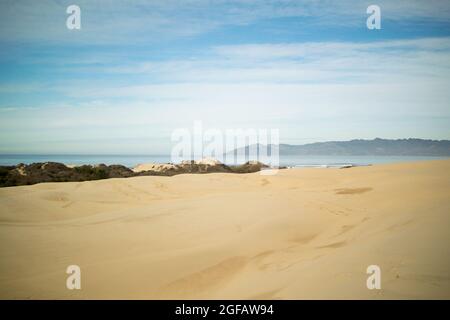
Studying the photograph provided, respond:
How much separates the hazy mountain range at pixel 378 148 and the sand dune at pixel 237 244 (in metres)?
24.6

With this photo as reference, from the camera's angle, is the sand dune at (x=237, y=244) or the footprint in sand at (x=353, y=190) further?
the footprint in sand at (x=353, y=190)

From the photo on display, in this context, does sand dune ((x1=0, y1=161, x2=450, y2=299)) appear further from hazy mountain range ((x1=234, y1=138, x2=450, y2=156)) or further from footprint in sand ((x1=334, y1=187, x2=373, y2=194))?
hazy mountain range ((x1=234, y1=138, x2=450, y2=156))

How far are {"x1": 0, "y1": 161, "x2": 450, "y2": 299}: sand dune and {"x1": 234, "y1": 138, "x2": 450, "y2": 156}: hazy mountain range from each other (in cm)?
2465

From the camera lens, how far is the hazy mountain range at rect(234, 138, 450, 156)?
110ft

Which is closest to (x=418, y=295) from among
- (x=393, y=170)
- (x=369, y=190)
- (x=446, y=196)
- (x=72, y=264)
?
(x=72, y=264)

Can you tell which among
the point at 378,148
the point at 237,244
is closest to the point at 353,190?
the point at 237,244

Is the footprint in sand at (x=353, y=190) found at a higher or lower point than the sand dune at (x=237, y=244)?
higher

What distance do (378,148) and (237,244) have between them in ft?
142

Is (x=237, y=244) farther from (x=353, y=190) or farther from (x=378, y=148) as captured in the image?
(x=378, y=148)

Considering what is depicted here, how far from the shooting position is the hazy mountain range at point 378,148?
33531 mm

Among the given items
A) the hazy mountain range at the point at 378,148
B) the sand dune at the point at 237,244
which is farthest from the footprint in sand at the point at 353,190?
the hazy mountain range at the point at 378,148

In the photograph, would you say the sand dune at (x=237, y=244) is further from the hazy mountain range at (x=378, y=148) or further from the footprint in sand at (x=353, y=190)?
the hazy mountain range at (x=378, y=148)

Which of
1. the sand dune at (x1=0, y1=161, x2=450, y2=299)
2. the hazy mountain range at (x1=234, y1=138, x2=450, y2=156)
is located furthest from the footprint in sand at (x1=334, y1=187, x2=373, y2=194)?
the hazy mountain range at (x1=234, y1=138, x2=450, y2=156)
